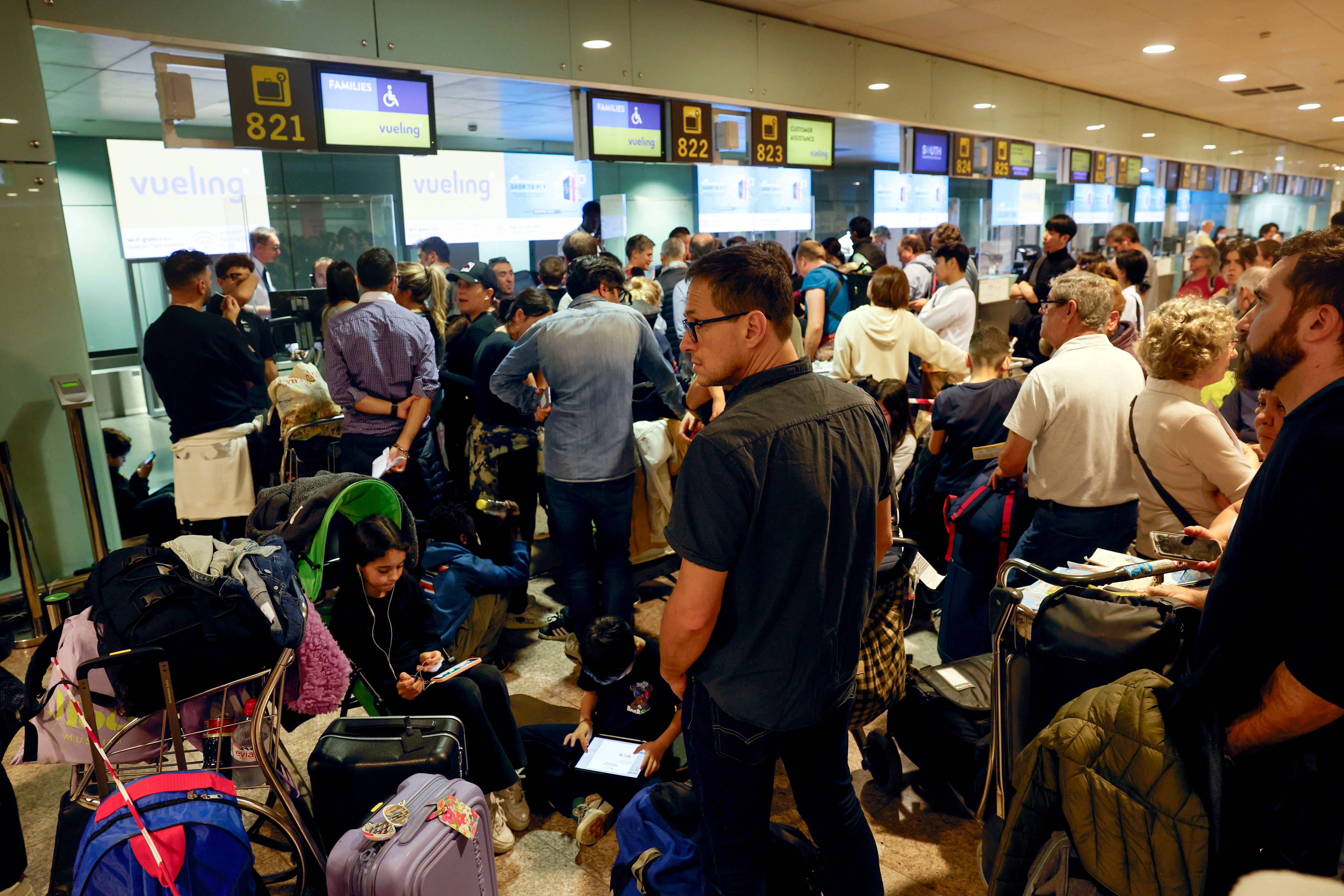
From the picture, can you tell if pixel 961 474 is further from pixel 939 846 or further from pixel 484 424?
pixel 484 424

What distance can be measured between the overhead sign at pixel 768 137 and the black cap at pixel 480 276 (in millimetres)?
2247

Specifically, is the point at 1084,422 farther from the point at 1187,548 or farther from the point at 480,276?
the point at 480,276

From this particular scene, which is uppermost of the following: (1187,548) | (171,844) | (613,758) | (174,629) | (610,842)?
(1187,548)

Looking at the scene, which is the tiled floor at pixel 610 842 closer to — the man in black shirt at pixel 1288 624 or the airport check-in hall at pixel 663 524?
the airport check-in hall at pixel 663 524

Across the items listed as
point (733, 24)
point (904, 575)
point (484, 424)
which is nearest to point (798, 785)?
point (904, 575)

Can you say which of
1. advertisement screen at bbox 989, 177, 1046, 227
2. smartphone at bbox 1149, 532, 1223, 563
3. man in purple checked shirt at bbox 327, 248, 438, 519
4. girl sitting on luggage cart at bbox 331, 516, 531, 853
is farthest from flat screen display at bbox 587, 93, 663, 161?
advertisement screen at bbox 989, 177, 1046, 227

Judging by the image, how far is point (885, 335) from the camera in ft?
15.3

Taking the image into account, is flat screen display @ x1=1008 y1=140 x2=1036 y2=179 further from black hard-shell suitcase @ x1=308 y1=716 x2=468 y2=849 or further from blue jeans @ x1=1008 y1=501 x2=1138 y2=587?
black hard-shell suitcase @ x1=308 y1=716 x2=468 y2=849

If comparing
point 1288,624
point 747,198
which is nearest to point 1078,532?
point 1288,624

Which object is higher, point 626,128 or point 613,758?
point 626,128

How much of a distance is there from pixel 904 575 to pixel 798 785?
942 millimetres

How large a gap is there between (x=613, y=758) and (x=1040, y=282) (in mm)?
5550

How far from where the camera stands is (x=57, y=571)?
4.27 meters

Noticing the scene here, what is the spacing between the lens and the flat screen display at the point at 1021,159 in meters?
9.52
